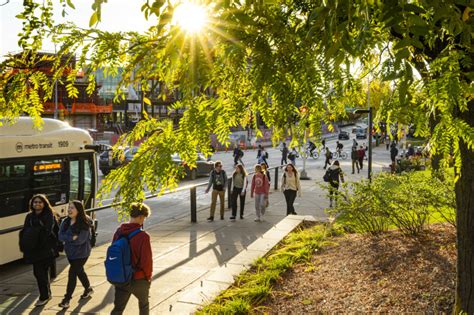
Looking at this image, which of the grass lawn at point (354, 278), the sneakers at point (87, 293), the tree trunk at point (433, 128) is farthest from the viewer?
the sneakers at point (87, 293)

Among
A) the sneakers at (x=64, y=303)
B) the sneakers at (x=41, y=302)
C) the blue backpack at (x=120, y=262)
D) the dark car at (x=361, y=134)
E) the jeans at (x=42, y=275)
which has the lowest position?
the sneakers at (x=41, y=302)

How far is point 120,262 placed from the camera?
483 cm

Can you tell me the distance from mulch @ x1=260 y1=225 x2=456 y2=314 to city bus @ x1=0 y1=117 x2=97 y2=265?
5.33 metres

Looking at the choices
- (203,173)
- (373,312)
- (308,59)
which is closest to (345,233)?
(373,312)

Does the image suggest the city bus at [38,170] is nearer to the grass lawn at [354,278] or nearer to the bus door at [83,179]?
the bus door at [83,179]

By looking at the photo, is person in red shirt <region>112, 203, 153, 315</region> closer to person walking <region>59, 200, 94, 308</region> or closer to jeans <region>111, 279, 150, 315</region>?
jeans <region>111, 279, 150, 315</region>

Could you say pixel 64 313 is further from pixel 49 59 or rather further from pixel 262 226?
pixel 262 226

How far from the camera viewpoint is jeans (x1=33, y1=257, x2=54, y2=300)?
6.62 metres

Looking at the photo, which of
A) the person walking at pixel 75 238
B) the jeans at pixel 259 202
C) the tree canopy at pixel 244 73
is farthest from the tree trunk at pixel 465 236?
the jeans at pixel 259 202

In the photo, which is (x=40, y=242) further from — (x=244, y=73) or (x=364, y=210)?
(x=364, y=210)

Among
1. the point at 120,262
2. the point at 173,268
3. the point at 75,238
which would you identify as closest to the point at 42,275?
the point at 75,238

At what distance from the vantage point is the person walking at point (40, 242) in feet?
21.5

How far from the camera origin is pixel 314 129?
4285mm

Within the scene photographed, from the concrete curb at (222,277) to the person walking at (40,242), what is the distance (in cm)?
203
